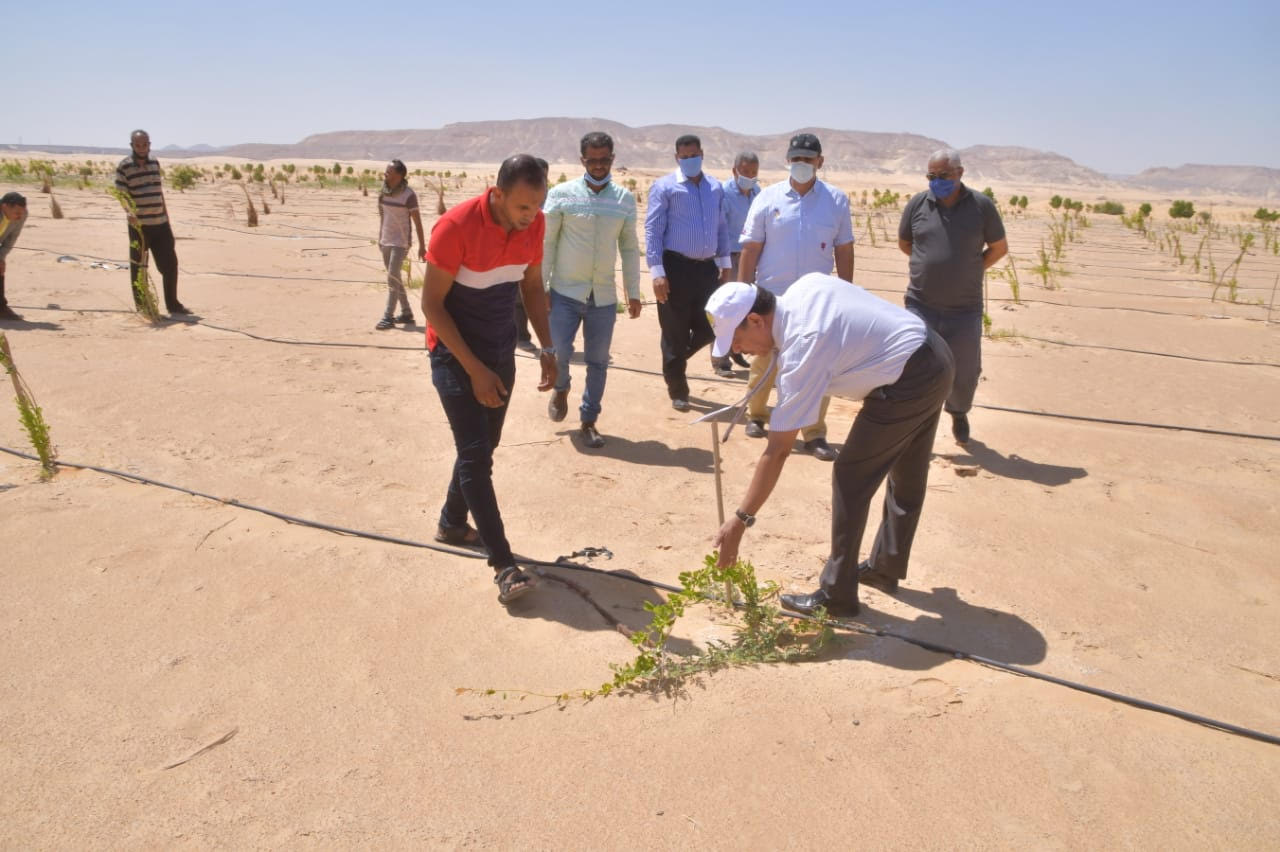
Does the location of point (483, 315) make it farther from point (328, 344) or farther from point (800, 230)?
point (328, 344)

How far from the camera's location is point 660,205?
5.72 metres

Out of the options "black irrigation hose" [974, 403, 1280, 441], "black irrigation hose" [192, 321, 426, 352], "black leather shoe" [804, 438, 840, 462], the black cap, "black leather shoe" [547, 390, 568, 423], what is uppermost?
the black cap

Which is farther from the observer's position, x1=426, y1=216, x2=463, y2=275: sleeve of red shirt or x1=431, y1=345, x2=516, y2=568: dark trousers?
x1=431, y1=345, x2=516, y2=568: dark trousers

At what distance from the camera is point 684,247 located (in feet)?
18.9

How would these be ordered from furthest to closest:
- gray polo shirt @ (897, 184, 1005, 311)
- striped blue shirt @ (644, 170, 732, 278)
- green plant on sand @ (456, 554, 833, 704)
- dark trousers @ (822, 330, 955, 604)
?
striped blue shirt @ (644, 170, 732, 278)
gray polo shirt @ (897, 184, 1005, 311)
dark trousers @ (822, 330, 955, 604)
green plant on sand @ (456, 554, 833, 704)

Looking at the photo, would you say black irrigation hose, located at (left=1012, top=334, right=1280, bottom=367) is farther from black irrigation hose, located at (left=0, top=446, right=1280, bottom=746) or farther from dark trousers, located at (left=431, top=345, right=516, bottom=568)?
dark trousers, located at (left=431, top=345, right=516, bottom=568)

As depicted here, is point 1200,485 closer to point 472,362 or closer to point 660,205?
point 660,205

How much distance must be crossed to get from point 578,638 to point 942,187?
3354 mm

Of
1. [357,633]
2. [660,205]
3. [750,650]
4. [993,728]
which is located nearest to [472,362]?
[357,633]

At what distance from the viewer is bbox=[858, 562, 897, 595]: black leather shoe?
3553 mm

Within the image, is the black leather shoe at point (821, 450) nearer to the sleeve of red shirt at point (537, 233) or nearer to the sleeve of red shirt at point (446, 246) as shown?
the sleeve of red shirt at point (537, 233)

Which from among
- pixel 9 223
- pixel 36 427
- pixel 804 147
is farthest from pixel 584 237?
pixel 9 223

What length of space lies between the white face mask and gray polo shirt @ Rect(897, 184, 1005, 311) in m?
0.60

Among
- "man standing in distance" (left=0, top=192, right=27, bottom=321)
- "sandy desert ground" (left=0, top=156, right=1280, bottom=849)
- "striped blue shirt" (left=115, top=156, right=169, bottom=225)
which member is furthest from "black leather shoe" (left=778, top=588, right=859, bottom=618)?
"man standing in distance" (left=0, top=192, right=27, bottom=321)
